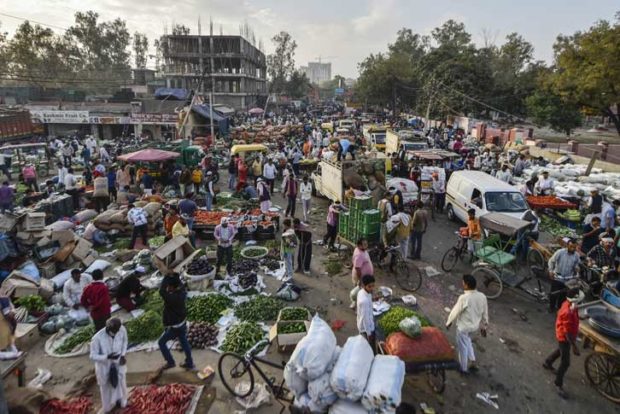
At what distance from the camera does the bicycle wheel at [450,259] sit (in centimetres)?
1015

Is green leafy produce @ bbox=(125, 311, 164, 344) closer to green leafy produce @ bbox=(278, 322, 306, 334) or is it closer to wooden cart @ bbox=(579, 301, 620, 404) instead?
green leafy produce @ bbox=(278, 322, 306, 334)

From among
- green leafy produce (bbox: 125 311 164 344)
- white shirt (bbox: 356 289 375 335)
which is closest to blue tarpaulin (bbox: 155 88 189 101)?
green leafy produce (bbox: 125 311 164 344)

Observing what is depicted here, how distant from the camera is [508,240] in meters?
9.38

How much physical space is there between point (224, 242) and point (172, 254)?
1284 mm

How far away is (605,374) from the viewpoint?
5.78m

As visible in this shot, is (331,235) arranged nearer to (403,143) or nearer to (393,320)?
(393,320)

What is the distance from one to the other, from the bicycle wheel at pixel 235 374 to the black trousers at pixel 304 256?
158 inches

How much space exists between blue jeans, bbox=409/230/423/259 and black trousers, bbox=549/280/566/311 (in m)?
3.39

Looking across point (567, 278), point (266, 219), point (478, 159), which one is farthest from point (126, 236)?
point (478, 159)

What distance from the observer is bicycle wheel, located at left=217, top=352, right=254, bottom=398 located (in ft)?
18.3

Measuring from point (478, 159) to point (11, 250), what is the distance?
65.0ft

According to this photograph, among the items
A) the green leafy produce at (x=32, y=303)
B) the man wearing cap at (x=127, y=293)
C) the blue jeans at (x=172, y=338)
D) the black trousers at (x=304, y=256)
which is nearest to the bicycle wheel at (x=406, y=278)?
the black trousers at (x=304, y=256)

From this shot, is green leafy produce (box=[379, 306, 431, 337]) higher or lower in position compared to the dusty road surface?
higher

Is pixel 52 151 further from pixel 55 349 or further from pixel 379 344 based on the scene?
pixel 379 344
